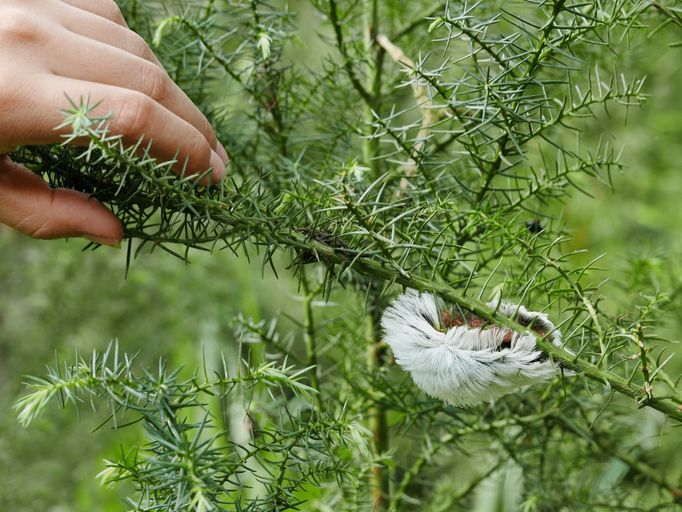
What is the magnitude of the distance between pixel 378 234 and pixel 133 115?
13cm

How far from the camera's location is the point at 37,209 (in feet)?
1.43

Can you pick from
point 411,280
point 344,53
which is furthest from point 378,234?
point 344,53

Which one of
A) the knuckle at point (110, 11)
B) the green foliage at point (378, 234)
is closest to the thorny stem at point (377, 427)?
the green foliage at point (378, 234)

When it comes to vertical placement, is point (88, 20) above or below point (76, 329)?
above

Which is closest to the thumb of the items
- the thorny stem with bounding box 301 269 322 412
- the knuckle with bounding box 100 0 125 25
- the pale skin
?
the pale skin

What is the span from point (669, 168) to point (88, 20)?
86.0 inches

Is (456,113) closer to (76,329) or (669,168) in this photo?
(76,329)

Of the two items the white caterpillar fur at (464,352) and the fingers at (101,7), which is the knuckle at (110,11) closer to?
the fingers at (101,7)

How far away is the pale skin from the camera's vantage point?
39cm

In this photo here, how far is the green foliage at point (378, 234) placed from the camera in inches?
15.3

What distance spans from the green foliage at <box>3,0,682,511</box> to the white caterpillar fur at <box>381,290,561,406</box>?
11mm

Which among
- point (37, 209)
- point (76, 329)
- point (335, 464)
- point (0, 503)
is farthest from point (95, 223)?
point (76, 329)

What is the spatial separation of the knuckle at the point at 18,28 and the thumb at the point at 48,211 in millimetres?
76

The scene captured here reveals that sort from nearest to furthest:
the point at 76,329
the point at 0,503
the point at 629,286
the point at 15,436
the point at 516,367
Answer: the point at 516,367, the point at 629,286, the point at 0,503, the point at 15,436, the point at 76,329
